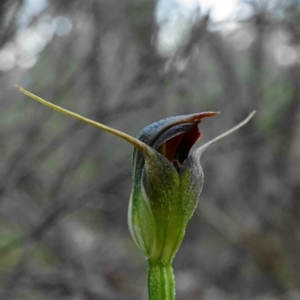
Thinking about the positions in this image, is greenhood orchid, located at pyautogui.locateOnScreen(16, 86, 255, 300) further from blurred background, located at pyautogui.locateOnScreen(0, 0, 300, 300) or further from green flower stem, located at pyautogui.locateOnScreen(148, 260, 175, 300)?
blurred background, located at pyautogui.locateOnScreen(0, 0, 300, 300)

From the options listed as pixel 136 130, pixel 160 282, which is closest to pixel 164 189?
pixel 160 282

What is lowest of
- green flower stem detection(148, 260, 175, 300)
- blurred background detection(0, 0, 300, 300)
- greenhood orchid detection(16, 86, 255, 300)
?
green flower stem detection(148, 260, 175, 300)

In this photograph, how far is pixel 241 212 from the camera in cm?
264

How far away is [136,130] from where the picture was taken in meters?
3.31

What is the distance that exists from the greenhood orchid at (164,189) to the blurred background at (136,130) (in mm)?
1072

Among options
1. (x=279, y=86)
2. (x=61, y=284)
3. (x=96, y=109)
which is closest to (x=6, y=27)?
(x=96, y=109)

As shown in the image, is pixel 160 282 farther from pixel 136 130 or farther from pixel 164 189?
pixel 136 130

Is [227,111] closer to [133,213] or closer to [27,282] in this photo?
[27,282]

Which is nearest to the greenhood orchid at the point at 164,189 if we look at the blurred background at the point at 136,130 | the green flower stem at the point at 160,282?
the green flower stem at the point at 160,282

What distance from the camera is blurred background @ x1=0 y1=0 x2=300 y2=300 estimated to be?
1.85 metres

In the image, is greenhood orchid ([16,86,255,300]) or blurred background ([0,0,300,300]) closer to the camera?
greenhood orchid ([16,86,255,300])

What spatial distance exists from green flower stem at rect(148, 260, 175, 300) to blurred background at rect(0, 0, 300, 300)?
107cm

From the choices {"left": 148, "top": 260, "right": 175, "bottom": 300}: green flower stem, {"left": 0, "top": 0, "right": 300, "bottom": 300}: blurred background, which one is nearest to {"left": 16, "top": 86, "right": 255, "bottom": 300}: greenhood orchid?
{"left": 148, "top": 260, "right": 175, "bottom": 300}: green flower stem

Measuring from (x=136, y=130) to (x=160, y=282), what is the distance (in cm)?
275
